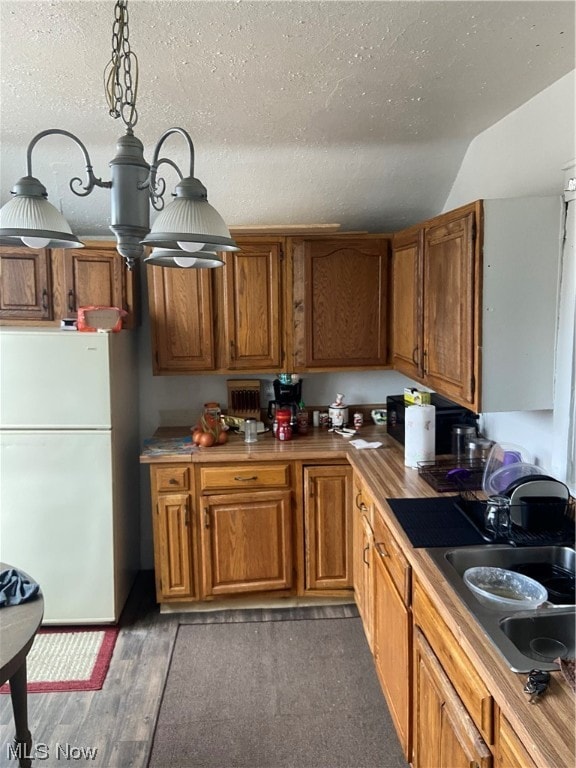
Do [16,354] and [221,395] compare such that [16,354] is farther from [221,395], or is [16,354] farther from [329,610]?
[329,610]

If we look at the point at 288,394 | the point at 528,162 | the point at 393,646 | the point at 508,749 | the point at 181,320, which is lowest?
the point at 393,646

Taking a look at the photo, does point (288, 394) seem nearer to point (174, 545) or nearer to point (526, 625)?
point (174, 545)

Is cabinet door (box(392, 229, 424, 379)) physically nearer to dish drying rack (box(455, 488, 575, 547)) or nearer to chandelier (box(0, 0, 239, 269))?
dish drying rack (box(455, 488, 575, 547))

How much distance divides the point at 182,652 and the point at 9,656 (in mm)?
1355

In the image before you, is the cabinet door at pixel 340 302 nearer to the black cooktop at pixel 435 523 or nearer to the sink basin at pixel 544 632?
the black cooktop at pixel 435 523

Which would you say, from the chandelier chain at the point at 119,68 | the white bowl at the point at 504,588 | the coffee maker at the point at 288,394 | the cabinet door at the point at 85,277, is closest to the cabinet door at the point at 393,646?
the white bowl at the point at 504,588

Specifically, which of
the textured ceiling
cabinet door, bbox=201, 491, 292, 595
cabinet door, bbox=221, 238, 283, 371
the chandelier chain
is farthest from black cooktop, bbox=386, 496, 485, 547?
the textured ceiling

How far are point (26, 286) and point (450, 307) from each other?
2.20 metres

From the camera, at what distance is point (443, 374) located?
7.55 ft

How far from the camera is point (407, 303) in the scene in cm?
283

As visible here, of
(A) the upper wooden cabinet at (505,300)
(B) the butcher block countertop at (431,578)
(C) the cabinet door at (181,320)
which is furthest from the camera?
(C) the cabinet door at (181,320)

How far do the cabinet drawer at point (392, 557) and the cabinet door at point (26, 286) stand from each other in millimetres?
2064

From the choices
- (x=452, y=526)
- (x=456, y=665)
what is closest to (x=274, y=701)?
(x=452, y=526)

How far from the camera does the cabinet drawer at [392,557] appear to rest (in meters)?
1.78
